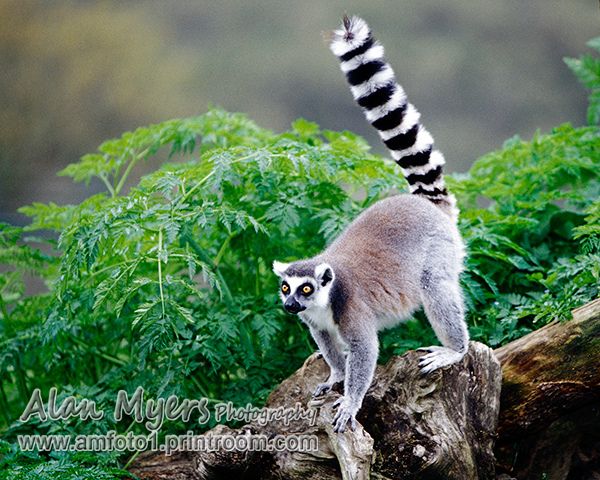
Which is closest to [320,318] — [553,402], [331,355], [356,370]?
[331,355]

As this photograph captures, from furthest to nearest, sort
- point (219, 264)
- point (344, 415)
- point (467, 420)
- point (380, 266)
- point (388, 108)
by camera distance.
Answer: point (219, 264) → point (388, 108) → point (380, 266) → point (467, 420) → point (344, 415)

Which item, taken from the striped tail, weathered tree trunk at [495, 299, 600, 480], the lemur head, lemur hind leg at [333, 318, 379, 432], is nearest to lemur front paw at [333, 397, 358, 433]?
lemur hind leg at [333, 318, 379, 432]

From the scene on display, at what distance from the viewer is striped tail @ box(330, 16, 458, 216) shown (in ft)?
10.3

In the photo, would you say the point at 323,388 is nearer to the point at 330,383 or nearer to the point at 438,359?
the point at 330,383

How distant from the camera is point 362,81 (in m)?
3.22

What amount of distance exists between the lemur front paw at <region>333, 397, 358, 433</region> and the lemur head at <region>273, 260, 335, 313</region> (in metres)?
0.41

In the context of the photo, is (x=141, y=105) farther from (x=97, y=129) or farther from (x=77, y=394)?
(x=77, y=394)

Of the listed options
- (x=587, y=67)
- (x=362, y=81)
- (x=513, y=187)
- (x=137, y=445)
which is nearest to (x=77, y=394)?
(x=137, y=445)

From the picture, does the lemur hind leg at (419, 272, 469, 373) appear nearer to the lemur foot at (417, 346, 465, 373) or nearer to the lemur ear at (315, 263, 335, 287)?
the lemur foot at (417, 346, 465, 373)

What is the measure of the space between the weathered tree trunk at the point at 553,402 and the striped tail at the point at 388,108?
896mm

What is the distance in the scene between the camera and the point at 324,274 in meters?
2.75

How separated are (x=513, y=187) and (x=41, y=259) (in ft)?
9.14

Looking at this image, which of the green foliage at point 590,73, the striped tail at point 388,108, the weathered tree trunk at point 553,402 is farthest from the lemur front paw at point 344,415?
the green foliage at point 590,73

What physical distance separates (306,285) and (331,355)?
0.42 m
